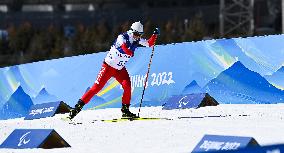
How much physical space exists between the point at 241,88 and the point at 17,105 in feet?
23.2

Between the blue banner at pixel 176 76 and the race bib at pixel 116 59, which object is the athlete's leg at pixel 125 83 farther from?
the blue banner at pixel 176 76

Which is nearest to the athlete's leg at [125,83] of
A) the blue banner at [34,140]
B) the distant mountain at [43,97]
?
the blue banner at [34,140]

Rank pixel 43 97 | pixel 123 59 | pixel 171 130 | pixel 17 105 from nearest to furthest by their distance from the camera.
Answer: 1. pixel 171 130
2. pixel 123 59
3. pixel 43 97
4. pixel 17 105

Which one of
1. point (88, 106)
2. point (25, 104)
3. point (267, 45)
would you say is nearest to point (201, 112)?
point (267, 45)

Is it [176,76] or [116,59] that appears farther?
[176,76]

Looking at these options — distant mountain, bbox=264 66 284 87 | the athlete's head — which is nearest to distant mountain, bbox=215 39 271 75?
distant mountain, bbox=264 66 284 87

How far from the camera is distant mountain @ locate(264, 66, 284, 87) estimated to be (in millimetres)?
12219

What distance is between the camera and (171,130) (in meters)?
9.67

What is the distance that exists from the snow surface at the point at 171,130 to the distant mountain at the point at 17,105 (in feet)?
14.9

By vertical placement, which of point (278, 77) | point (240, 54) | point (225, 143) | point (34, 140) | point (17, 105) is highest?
point (240, 54)

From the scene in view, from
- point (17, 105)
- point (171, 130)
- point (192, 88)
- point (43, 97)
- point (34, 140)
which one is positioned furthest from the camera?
point (17, 105)

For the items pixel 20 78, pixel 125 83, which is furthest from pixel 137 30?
pixel 20 78

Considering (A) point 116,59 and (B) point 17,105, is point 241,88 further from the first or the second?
(B) point 17,105

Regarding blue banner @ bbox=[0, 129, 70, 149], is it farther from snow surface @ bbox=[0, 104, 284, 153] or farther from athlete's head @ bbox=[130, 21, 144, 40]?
athlete's head @ bbox=[130, 21, 144, 40]
